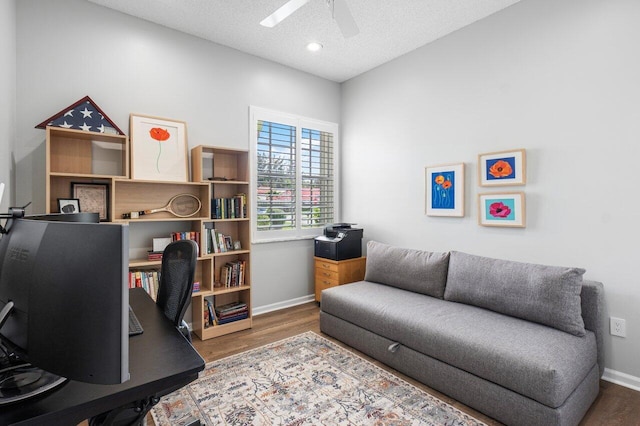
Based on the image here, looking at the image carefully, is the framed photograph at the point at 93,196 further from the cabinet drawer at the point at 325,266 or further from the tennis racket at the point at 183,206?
the cabinet drawer at the point at 325,266

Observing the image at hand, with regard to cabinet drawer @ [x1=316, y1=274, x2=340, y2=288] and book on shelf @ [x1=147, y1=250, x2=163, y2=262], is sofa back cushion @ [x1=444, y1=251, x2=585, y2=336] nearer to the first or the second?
cabinet drawer @ [x1=316, y1=274, x2=340, y2=288]

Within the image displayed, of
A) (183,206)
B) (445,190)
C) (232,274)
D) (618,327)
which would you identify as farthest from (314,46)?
(618,327)

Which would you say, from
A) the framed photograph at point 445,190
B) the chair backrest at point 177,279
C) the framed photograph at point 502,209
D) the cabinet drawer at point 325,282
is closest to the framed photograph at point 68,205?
the chair backrest at point 177,279

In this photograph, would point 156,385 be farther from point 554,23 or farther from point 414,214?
point 554,23

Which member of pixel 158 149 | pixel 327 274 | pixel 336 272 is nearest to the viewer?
pixel 158 149

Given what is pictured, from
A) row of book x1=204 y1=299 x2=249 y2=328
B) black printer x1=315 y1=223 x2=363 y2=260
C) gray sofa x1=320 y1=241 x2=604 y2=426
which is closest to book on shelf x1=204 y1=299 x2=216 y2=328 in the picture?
row of book x1=204 y1=299 x2=249 y2=328

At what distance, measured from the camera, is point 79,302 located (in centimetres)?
72

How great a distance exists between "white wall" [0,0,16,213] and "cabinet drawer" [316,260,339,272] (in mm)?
2911

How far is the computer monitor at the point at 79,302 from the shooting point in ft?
2.31

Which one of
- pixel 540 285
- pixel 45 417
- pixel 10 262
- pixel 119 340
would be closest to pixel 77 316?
pixel 119 340

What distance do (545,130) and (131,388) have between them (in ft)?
10.3

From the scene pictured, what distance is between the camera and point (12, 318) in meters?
0.91

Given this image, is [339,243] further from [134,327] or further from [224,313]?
[134,327]

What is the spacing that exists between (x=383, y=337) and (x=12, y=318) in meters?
2.30
